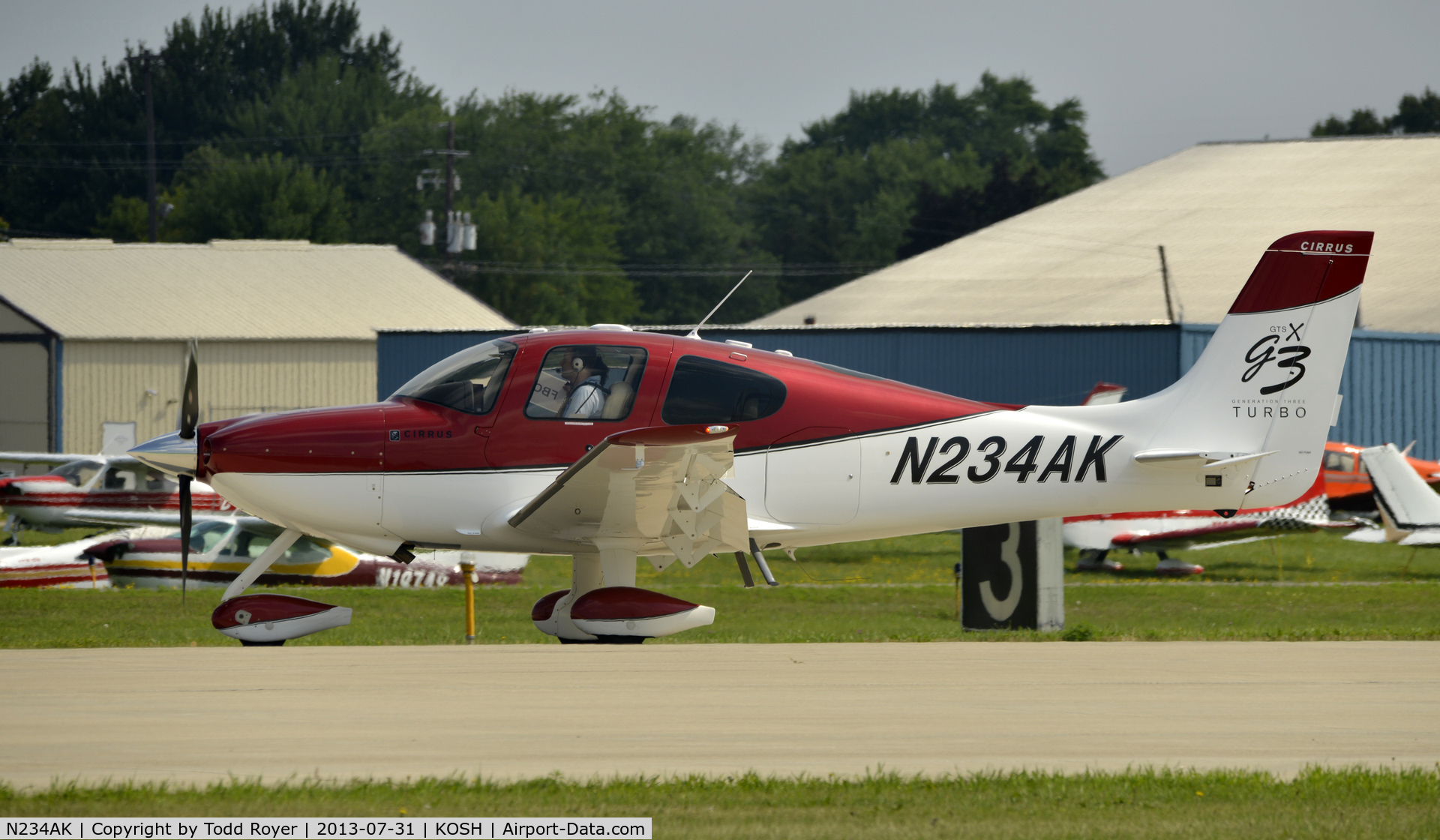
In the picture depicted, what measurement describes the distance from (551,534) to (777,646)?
206 centimetres

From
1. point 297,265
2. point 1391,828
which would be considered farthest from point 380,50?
point 1391,828

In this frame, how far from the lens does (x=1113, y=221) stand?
4553cm

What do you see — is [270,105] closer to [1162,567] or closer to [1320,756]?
[1162,567]

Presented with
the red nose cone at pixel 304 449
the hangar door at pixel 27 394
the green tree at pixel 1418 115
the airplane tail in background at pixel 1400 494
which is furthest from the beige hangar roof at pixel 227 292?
the green tree at pixel 1418 115

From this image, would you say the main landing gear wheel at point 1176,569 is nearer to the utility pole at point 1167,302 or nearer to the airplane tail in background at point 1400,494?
the airplane tail in background at point 1400,494

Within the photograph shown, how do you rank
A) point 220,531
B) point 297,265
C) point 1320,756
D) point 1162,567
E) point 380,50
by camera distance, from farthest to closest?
point 380,50 → point 297,265 → point 1162,567 → point 220,531 → point 1320,756

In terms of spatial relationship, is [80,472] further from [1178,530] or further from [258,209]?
[258,209]

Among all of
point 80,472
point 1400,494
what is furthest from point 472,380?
point 80,472

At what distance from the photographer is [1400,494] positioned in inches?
821

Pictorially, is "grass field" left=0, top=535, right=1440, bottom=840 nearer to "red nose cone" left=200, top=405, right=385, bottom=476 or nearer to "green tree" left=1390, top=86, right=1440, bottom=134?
"red nose cone" left=200, top=405, right=385, bottom=476

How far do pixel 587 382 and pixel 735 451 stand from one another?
122cm

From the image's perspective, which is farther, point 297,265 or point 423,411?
point 297,265

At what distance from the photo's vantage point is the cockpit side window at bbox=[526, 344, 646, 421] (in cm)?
1028

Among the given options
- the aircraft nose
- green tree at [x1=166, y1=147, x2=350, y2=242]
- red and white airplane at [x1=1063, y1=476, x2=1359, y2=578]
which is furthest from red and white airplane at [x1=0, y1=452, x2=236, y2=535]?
green tree at [x1=166, y1=147, x2=350, y2=242]
